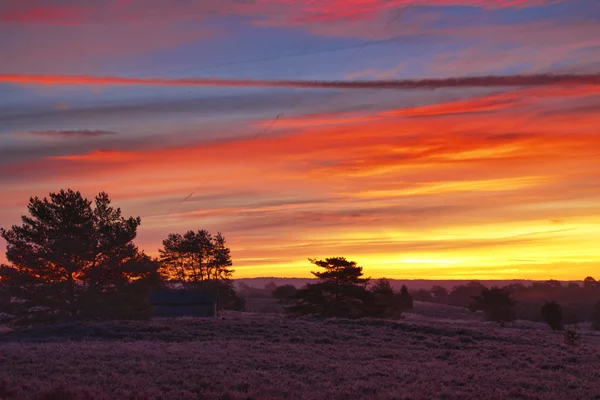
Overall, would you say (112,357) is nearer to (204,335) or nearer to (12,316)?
(204,335)

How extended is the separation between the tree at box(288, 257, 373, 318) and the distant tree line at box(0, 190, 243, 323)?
88.7ft

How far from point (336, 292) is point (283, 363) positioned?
174 ft

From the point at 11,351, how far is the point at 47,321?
27589mm

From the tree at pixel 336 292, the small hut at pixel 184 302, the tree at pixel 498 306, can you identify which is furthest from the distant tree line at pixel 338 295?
the tree at pixel 498 306

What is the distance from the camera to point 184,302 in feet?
254

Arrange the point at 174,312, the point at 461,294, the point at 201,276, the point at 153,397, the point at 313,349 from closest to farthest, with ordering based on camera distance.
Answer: the point at 153,397, the point at 313,349, the point at 174,312, the point at 201,276, the point at 461,294

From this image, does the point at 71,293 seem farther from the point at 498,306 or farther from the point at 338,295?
the point at 498,306

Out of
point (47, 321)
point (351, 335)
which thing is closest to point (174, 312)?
point (47, 321)

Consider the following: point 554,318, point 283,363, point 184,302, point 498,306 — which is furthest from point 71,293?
point 498,306

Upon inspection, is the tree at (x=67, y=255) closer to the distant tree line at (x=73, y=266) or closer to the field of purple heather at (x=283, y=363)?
the distant tree line at (x=73, y=266)

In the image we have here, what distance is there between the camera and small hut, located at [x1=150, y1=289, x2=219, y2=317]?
7662cm

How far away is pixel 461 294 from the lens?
193m

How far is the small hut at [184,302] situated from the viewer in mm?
76625

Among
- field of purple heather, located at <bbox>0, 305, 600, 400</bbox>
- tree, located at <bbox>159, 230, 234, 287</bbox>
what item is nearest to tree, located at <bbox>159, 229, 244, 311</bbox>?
tree, located at <bbox>159, 230, 234, 287</bbox>
